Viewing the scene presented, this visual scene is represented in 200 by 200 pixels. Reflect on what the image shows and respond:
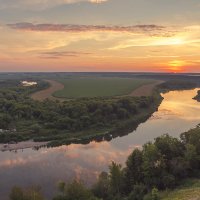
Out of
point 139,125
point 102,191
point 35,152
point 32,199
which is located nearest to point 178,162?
point 102,191

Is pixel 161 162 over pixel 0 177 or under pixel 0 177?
over

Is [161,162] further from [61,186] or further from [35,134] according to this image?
[35,134]

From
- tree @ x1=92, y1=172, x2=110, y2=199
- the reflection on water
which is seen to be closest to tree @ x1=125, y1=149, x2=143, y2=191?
tree @ x1=92, y1=172, x2=110, y2=199

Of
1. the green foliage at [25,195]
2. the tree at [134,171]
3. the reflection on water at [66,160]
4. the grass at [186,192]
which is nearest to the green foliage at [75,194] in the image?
the green foliage at [25,195]

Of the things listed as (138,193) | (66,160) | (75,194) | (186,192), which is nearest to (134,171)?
(138,193)

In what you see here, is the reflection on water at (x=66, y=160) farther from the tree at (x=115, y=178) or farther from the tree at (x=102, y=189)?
the tree at (x=115, y=178)

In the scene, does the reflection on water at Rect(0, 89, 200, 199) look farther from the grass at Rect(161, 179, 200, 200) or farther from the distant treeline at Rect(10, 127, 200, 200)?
the grass at Rect(161, 179, 200, 200)
